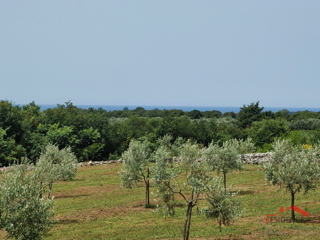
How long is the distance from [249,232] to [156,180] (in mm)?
8501

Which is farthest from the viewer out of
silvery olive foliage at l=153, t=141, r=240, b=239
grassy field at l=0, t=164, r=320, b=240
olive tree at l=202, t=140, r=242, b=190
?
olive tree at l=202, t=140, r=242, b=190

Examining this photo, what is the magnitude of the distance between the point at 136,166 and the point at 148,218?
23.1 feet

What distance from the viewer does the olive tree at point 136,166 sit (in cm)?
3869

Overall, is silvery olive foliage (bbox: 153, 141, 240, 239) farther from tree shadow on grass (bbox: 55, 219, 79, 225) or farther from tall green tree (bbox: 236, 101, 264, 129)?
tall green tree (bbox: 236, 101, 264, 129)

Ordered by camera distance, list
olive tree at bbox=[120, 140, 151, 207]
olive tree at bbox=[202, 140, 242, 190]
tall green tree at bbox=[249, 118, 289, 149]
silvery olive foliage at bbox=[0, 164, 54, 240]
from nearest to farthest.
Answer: silvery olive foliage at bbox=[0, 164, 54, 240] < olive tree at bbox=[120, 140, 151, 207] < olive tree at bbox=[202, 140, 242, 190] < tall green tree at bbox=[249, 118, 289, 149]

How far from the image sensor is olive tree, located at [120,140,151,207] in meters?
38.7

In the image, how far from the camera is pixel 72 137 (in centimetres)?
8400

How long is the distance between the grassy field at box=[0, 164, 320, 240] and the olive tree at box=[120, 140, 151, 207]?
253cm

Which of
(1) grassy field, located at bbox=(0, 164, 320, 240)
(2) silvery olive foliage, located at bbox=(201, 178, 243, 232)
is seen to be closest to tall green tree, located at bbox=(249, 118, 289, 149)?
(1) grassy field, located at bbox=(0, 164, 320, 240)

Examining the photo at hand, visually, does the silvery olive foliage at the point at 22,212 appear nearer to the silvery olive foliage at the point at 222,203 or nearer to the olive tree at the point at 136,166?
the silvery olive foliage at the point at 222,203

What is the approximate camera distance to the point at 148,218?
33.2 metres

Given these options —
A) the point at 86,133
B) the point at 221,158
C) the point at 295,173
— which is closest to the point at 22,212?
the point at 295,173

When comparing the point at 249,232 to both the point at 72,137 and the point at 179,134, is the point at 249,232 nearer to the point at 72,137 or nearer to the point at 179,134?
the point at 72,137

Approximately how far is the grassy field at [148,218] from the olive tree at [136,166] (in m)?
2.53
